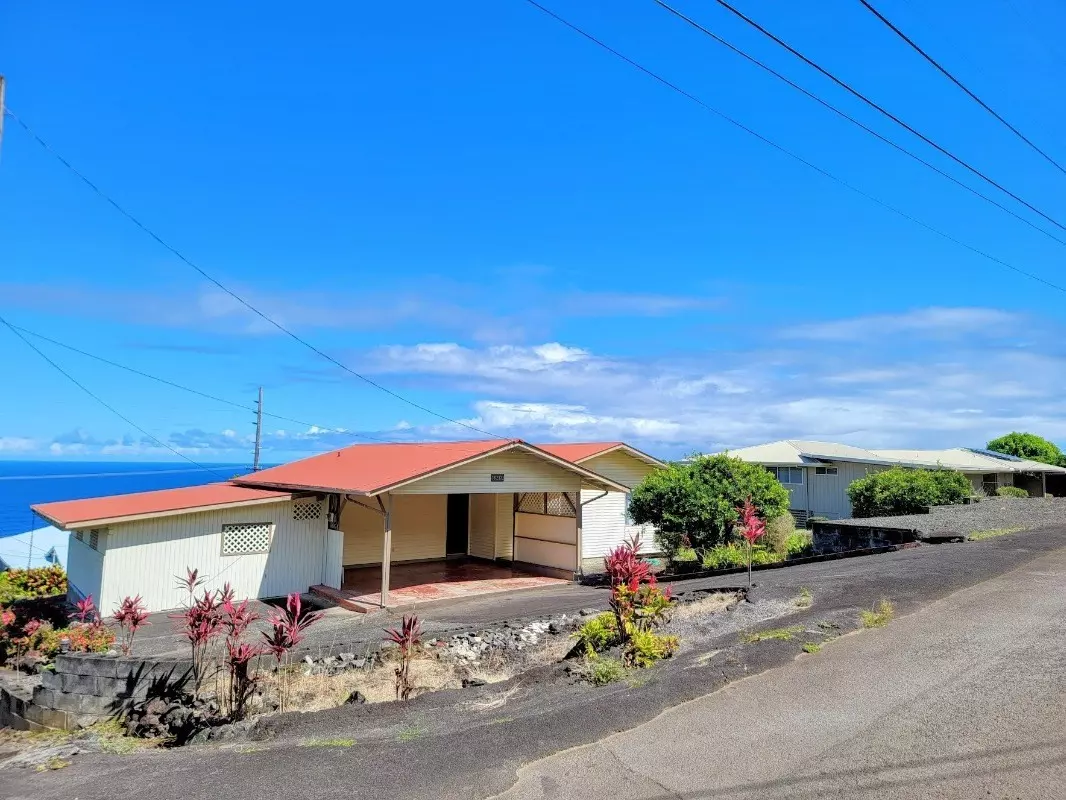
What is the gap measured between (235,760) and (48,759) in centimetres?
253

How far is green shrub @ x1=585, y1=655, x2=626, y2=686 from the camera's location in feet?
21.9

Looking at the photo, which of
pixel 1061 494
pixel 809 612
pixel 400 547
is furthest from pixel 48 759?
pixel 1061 494

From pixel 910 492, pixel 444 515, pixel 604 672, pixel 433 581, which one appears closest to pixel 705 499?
pixel 433 581

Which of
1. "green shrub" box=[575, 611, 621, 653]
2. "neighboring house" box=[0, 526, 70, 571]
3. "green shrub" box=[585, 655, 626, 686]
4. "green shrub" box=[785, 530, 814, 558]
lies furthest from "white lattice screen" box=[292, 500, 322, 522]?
"neighboring house" box=[0, 526, 70, 571]

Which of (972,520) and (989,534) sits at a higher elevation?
(972,520)

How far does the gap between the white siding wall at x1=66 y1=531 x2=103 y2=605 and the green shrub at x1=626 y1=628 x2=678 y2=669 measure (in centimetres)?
1212

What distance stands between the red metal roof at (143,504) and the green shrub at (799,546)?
12992 mm

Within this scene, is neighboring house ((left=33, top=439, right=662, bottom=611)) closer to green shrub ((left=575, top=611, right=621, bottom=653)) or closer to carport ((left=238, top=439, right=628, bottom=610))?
carport ((left=238, top=439, right=628, bottom=610))

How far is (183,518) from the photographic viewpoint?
1552cm

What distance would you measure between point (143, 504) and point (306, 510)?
11.3 ft

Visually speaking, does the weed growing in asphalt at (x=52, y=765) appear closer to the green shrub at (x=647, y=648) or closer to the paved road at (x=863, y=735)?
the paved road at (x=863, y=735)

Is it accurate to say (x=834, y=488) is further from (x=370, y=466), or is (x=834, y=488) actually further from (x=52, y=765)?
(x=52, y=765)

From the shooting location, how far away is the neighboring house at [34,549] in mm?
25328

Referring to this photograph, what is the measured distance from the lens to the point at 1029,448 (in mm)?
47094
